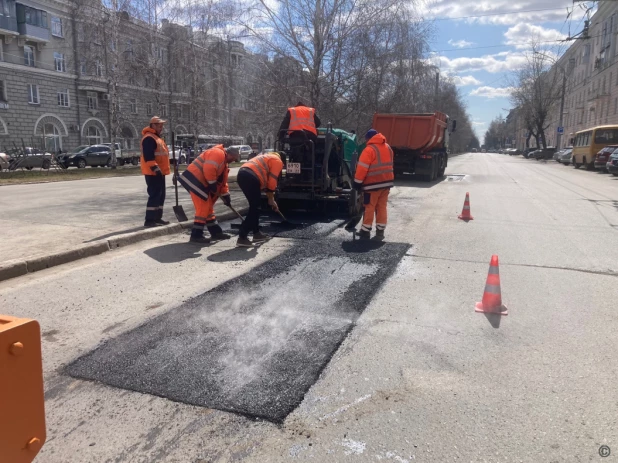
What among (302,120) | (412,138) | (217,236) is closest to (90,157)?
(412,138)

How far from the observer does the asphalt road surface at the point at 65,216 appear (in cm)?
670

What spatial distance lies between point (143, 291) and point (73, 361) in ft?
5.38

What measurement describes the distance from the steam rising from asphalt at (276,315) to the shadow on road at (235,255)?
936 millimetres

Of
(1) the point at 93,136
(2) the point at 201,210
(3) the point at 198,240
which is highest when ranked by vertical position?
(1) the point at 93,136

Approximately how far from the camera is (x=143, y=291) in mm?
5023

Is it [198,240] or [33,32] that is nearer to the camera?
[198,240]

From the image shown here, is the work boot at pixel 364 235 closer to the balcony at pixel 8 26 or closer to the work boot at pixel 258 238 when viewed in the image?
the work boot at pixel 258 238

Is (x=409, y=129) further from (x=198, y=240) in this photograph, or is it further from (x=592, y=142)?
(x=592, y=142)

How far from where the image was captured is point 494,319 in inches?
171

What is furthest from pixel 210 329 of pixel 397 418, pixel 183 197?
pixel 183 197

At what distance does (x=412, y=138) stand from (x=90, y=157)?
22283mm

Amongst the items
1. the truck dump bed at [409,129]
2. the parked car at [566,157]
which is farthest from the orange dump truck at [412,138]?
the parked car at [566,157]

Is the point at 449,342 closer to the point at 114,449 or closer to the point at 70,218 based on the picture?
the point at 114,449

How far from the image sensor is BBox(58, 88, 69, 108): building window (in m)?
39.7
